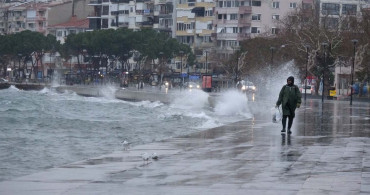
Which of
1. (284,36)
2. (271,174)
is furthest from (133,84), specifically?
(271,174)

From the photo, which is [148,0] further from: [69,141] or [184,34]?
[69,141]

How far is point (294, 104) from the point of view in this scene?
24953mm

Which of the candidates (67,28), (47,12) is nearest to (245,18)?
(67,28)

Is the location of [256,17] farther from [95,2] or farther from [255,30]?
[95,2]

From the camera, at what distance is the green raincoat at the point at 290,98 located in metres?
24.8

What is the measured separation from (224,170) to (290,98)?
9154mm

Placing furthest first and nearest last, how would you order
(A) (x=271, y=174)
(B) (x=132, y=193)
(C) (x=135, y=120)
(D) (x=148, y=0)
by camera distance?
(D) (x=148, y=0) < (C) (x=135, y=120) < (A) (x=271, y=174) < (B) (x=132, y=193)

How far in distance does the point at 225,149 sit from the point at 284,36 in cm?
8725

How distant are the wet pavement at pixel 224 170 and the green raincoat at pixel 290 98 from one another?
1419mm

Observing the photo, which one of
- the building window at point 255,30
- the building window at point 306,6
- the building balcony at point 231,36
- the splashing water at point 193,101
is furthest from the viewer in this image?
the building balcony at point 231,36

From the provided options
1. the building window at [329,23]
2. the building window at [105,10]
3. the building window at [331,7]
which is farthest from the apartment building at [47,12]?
the building window at [329,23]

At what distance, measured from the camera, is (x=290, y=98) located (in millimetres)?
24797

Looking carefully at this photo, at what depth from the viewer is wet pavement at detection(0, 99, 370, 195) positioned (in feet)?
44.8

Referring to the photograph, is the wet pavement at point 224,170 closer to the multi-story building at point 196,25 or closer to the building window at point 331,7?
the building window at point 331,7
